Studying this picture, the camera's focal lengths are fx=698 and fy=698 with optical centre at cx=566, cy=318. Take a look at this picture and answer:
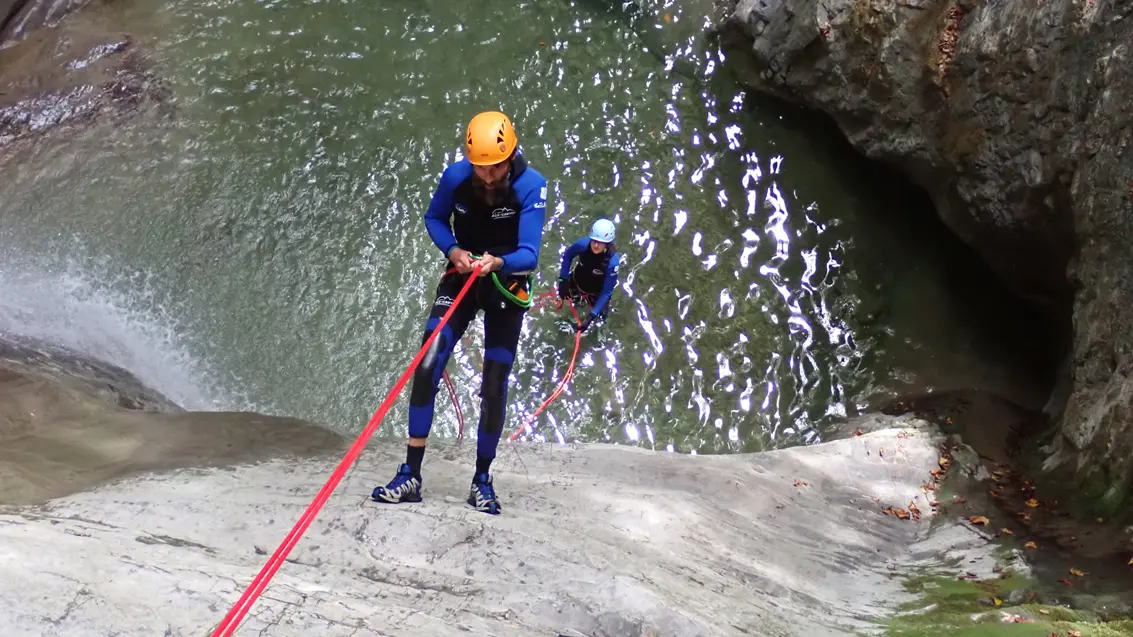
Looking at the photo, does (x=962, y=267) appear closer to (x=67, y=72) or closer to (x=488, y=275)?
(x=488, y=275)

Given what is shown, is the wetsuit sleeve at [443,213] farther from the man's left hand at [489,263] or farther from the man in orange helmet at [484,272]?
the man's left hand at [489,263]

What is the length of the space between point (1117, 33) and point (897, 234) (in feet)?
10.5

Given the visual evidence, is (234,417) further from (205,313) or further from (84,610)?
(84,610)

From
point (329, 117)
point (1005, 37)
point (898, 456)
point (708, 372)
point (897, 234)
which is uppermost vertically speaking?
point (1005, 37)

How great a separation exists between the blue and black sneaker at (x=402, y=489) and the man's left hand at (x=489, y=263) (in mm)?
1206

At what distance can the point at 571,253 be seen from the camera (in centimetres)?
721

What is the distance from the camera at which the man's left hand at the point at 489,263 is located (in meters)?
3.64

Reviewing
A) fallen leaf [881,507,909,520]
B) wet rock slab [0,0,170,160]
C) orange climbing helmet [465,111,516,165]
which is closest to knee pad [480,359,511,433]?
orange climbing helmet [465,111,516,165]

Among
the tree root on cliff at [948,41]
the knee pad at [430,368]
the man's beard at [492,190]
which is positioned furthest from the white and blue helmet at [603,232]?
the tree root on cliff at [948,41]

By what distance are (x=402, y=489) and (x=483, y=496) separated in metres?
0.46

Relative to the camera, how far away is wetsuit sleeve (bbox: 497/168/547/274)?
12.4 feet

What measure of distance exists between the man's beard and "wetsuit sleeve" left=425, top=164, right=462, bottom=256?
0.39 ft

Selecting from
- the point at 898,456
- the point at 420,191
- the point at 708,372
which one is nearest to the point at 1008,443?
the point at 898,456

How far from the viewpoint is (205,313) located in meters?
7.04
